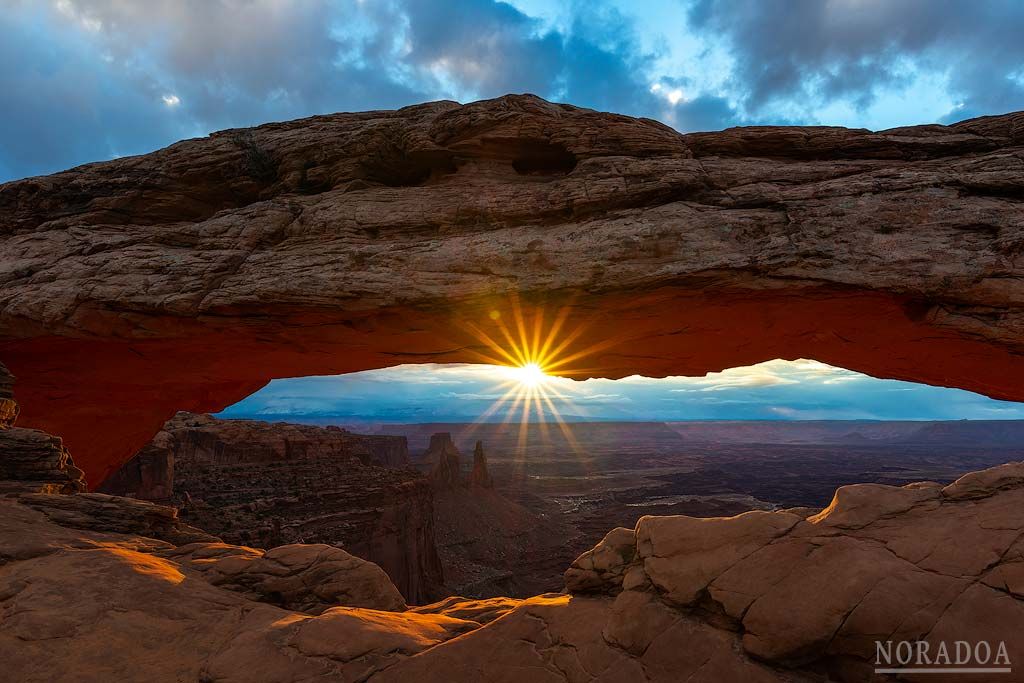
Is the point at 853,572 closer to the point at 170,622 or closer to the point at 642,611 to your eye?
the point at 642,611

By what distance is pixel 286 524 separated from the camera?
2292 cm

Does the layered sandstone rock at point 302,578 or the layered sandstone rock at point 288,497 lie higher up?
the layered sandstone rock at point 302,578

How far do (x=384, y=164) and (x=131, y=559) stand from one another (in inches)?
475

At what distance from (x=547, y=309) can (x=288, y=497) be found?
21.0 metres

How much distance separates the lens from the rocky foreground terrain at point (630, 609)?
4227mm

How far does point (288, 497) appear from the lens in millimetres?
25359

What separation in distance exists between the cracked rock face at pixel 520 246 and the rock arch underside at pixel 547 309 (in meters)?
0.08

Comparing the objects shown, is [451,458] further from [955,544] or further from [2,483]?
[955,544]

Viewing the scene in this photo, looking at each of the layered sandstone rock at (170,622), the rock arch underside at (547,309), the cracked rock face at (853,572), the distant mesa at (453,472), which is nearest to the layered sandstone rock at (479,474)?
the distant mesa at (453,472)

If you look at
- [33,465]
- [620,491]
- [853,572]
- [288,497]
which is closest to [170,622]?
[33,465]

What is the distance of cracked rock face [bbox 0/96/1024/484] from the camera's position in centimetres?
1054

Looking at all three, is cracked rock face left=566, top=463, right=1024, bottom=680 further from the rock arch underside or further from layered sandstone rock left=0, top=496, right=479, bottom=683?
layered sandstone rock left=0, top=496, right=479, bottom=683

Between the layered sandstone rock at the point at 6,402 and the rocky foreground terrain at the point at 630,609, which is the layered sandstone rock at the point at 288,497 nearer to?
the layered sandstone rock at the point at 6,402

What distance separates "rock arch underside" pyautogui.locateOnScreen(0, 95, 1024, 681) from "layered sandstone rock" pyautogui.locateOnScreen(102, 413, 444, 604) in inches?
324
